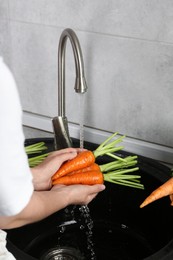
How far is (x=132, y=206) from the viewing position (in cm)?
143

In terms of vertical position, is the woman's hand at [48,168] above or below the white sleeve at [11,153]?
below

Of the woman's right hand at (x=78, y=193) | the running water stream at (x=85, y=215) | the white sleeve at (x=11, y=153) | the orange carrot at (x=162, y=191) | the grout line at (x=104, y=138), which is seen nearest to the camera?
the white sleeve at (x=11, y=153)

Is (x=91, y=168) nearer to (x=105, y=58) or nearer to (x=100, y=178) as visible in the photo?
(x=100, y=178)

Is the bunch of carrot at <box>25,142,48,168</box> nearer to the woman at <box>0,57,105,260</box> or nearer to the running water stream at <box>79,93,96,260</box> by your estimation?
the running water stream at <box>79,93,96,260</box>

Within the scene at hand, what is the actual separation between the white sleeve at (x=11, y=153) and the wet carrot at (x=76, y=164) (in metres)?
0.52

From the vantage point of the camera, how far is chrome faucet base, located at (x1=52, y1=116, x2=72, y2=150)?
143 cm

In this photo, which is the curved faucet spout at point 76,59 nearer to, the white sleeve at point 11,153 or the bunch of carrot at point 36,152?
the bunch of carrot at point 36,152

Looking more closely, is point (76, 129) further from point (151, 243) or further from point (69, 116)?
point (151, 243)

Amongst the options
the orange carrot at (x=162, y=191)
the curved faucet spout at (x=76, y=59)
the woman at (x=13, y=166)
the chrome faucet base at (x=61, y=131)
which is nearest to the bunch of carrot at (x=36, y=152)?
the chrome faucet base at (x=61, y=131)

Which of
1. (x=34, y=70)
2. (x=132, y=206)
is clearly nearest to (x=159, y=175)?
(x=132, y=206)

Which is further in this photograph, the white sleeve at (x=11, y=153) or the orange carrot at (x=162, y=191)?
the orange carrot at (x=162, y=191)

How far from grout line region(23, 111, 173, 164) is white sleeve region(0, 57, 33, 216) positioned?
2.45 ft

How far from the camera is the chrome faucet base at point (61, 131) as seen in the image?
56.1 inches

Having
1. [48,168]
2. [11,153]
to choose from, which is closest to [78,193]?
[48,168]
